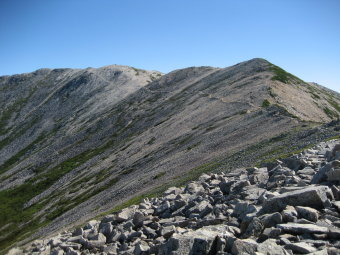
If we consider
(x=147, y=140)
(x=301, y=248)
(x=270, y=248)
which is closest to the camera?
(x=301, y=248)

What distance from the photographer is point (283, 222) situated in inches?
490

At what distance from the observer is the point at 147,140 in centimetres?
8075

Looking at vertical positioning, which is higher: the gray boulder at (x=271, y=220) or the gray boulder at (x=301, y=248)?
the gray boulder at (x=271, y=220)

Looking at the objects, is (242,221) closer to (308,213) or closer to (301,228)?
(308,213)

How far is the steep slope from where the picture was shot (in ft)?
170

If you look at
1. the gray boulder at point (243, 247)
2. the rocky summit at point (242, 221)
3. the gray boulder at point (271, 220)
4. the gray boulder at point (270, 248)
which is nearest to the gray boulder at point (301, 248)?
the rocky summit at point (242, 221)

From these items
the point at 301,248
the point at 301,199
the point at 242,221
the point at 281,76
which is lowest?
the point at 301,248

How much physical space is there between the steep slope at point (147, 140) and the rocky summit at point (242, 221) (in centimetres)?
2048

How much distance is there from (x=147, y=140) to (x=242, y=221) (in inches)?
2662

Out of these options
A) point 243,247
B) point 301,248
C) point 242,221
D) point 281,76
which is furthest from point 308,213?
point 281,76

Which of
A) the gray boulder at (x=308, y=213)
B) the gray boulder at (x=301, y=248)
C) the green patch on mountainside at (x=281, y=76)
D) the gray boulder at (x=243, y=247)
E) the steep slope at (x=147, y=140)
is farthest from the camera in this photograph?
the green patch on mountainside at (x=281, y=76)

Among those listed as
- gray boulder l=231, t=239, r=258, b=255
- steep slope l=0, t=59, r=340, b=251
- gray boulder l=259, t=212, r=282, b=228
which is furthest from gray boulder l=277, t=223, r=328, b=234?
steep slope l=0, t=59, r=340, b=251

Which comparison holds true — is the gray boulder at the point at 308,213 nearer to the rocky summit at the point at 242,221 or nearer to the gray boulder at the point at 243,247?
the rocky summit at the point at 242,221

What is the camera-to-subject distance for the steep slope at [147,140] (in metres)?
51.8
